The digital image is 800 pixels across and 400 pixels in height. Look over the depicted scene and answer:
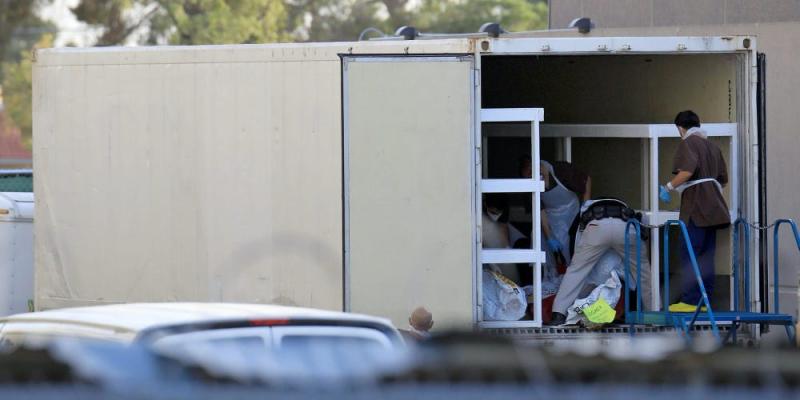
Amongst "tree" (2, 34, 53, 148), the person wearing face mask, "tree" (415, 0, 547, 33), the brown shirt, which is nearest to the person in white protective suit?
the person wearing face mask

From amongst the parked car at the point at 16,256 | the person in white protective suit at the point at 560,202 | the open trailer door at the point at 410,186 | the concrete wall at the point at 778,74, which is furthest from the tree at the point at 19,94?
the open trailer door at the point at 410,186

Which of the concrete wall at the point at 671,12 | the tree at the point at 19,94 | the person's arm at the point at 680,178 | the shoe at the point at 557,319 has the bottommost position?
the shoe at the point at 557,319

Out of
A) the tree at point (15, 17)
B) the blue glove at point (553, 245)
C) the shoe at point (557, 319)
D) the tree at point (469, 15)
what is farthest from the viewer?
the tree at point (469, 15)

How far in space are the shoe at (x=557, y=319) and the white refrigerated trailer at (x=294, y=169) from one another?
44 centimetres

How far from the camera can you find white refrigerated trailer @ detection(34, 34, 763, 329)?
8562 mm

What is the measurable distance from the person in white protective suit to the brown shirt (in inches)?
62.9

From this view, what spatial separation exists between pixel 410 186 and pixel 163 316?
4254 millimetres

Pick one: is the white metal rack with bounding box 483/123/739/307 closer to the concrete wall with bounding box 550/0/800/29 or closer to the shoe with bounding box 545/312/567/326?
the shoe with bounding box 545/312/567/326

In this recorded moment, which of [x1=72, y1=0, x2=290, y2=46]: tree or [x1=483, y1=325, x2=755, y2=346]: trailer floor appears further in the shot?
[x1=72, y1=0, x2=290, y2=46]: tree

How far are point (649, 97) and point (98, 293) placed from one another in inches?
208

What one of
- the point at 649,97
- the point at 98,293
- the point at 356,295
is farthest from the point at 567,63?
the point at 98,293

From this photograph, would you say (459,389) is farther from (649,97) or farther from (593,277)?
(649,97)

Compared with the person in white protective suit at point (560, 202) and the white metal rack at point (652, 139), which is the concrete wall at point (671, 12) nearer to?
the white metal rack at point (652, 139)

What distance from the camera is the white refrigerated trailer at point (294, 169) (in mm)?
8562
